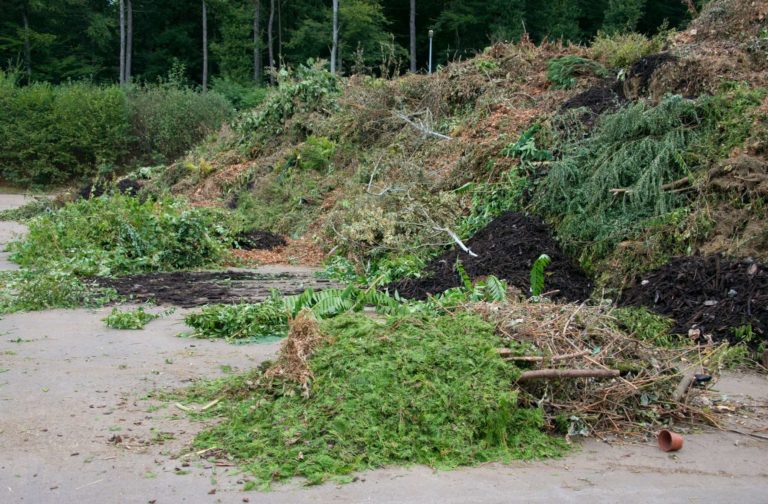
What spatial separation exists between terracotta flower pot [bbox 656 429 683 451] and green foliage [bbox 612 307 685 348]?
5.63 ft

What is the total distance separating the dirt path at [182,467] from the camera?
161 inches

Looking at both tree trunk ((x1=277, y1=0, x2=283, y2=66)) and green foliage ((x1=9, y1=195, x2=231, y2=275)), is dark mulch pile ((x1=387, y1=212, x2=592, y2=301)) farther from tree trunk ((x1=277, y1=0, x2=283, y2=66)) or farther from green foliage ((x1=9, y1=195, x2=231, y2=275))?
tree trunk ((x1=277, y1=0, x2=283, y2=66))

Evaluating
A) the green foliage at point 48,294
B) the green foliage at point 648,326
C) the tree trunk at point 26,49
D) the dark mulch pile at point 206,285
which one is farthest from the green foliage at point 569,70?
the tree trunk at point 26,49

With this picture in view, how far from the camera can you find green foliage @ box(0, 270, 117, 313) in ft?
28.6

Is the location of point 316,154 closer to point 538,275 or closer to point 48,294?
point 48,294

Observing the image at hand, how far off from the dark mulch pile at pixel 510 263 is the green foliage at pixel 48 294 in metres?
3.69

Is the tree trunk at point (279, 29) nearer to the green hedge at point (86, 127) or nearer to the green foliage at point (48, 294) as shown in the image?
the green hedge at point (86, 127)

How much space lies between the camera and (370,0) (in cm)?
4125

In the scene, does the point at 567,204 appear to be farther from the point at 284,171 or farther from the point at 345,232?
the point at 284,171

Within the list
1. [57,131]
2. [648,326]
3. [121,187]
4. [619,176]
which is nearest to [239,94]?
[57,131]

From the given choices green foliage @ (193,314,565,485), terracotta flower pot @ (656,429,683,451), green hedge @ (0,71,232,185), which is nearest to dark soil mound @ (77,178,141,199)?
green hedge @ (0,71,232,185)

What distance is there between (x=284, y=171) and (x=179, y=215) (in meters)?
6.04

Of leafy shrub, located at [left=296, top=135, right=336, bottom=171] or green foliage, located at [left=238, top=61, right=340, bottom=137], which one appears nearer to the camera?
leafy shrub, located at [left=296, top=135, right=336, bottom=171]

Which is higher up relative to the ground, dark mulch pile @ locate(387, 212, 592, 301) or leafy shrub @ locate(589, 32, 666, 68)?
leafy shrub @ locate(589, 32, 666, 68)
